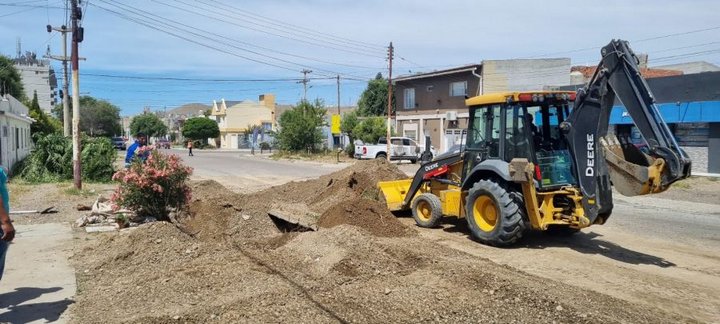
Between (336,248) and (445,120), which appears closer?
(336,248)

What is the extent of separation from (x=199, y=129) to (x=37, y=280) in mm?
80264

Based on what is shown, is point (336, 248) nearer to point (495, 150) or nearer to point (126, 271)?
point (126, 271)

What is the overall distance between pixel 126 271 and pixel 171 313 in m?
2.13

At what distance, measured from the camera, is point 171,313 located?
5.61 metres

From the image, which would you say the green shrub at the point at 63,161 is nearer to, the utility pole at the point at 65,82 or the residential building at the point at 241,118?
the utility pole at the point at 65,82

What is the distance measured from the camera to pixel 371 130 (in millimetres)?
45125

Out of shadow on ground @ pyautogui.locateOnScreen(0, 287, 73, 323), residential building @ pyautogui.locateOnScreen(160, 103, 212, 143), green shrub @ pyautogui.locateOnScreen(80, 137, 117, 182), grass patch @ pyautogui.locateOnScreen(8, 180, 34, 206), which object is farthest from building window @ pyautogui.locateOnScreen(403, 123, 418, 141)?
residential building @ pyautogui.locateOnScreen(160, 103, 212, 143)

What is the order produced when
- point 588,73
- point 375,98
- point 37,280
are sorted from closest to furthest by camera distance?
point 37,280 < point 588,73 < point 375,98

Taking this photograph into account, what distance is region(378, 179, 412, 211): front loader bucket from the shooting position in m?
12.1

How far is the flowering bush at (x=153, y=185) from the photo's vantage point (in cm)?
1029

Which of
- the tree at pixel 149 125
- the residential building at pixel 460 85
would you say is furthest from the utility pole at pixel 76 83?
the tree at pixel 149 125

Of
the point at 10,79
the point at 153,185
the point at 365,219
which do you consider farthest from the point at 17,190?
the point at 10,79

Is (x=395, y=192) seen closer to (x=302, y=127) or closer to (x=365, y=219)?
(x=365, y=219)

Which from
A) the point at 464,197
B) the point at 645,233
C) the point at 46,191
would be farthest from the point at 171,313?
the point at 46,191
